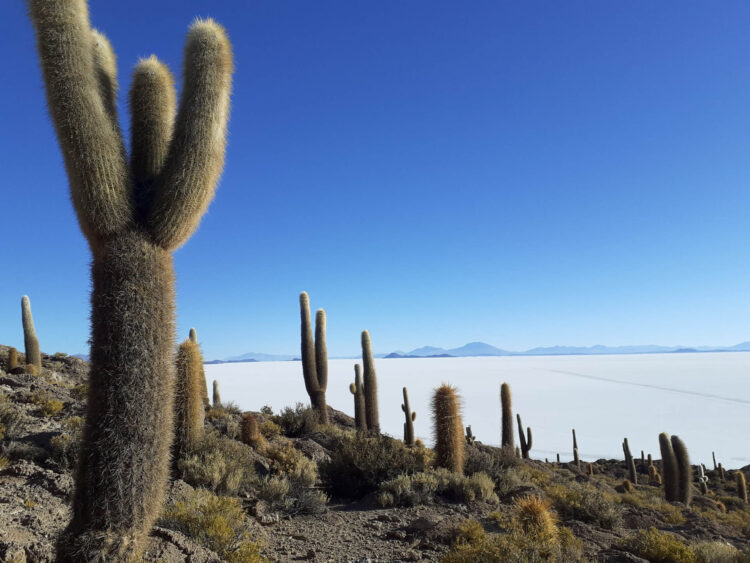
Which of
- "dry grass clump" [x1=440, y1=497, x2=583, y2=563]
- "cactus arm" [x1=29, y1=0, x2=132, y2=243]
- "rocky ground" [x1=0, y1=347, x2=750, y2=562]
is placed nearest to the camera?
"cactus arm" [x1=29, y1=0, x2=132, y2=243]

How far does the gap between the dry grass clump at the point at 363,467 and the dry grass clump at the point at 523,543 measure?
3.15 m

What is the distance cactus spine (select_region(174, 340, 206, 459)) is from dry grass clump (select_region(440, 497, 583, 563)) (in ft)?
18.2

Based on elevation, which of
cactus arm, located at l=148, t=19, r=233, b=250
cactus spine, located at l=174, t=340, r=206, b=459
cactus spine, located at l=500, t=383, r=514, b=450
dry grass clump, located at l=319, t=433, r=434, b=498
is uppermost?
cactus arm, located at l=148, t=19, r=233, b=250

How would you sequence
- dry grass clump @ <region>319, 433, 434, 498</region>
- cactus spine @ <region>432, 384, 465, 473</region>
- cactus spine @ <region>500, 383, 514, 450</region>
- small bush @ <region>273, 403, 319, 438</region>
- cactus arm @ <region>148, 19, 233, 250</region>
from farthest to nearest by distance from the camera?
cactus spine @ <region>500, 383, 514, 450</region> < small bush @ <region>273, 403, 319, 438</region> < cactus spine @ <region>432, 384, 465, 473</region> < dry grass clump @ <region>319, 433, 434, 498</region> < cactus arm @ <region>148, 19, 233, 250</region>

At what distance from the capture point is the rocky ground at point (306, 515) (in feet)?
20.1

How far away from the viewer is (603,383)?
259ft

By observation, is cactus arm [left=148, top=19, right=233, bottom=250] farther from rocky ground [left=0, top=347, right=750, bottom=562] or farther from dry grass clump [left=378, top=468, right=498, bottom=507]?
dry grass clump [left=378, top=468, right=498, bottom=507]

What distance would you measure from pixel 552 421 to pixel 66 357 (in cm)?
3851

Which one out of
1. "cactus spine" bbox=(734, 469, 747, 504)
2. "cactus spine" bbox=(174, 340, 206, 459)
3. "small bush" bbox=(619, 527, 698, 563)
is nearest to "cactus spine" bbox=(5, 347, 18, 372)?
"cactus spine" bbox=(174, 340, 206, 459)

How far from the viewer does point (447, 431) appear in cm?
1128

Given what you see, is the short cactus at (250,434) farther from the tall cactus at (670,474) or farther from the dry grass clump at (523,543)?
the tall cactus at (670,474)

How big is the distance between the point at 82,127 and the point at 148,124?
915 millimetres

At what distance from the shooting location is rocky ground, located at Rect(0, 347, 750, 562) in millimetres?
6113

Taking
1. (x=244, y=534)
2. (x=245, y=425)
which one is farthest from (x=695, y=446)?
(x=244, y=534)
